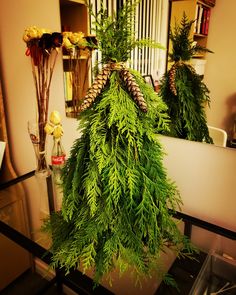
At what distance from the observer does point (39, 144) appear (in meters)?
1.20

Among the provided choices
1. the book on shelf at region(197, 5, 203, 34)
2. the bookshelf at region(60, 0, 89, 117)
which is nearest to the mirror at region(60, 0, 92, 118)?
the bookshelf at region(60, 0, 89, 117)

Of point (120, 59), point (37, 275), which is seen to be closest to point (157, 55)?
point (120, 59)

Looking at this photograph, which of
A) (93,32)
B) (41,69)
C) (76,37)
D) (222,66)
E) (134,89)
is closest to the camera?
(134,89)

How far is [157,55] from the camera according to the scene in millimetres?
887

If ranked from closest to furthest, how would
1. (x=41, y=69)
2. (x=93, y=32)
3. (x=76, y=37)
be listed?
(x=93, y=32) → (x=76, y=37) → (x=41, y=69)

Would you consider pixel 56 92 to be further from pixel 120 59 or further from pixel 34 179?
pixel 120 59

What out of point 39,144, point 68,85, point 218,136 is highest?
point 68,85

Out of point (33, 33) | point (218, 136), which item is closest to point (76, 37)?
→ point (33, 33)

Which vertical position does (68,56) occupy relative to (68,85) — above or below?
above

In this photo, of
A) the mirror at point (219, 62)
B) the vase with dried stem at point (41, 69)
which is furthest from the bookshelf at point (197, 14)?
the vase with dried stem at point (41, 69)

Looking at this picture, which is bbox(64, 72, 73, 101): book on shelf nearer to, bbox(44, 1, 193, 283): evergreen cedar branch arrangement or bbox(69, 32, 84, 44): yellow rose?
bbox(69, 32, 84, 44): yellow rose

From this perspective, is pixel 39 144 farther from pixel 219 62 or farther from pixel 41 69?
pixel 219 62

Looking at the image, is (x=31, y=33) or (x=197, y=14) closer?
(x=197, y=14)

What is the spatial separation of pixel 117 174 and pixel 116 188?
0.03 m
